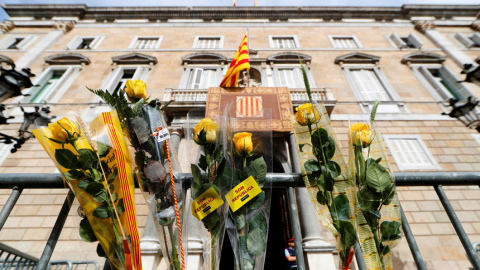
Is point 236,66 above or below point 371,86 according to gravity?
below

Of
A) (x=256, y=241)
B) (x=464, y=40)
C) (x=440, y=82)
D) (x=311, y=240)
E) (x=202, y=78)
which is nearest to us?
(x=256, y=241)

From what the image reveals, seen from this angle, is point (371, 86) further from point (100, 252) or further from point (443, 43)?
point (100, 252)

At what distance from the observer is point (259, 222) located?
1126 mm

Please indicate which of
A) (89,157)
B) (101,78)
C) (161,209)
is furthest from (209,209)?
(101,78)

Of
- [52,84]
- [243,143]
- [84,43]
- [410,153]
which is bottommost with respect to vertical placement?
[243,143]

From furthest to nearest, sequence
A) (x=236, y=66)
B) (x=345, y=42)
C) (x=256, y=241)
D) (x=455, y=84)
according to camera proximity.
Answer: (x=345, y=42)
(x=455, y=84)
(x=236, y=66)
(x=256, y=241)

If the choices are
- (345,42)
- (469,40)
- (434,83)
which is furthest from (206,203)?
(469,40)

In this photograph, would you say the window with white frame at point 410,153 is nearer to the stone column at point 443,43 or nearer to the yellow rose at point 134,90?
the stone column at point 443,43

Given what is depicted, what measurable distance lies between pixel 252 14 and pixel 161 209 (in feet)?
52.9

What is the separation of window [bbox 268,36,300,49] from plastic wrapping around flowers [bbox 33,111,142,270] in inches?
493

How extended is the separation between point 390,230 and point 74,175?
159 cm

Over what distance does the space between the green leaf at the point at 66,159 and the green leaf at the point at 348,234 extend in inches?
52.9

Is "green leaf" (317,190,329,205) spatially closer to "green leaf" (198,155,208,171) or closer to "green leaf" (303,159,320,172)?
"green leaf" (303,159,320,172)

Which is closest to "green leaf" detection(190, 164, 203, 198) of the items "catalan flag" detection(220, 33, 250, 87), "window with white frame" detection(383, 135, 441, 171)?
"catalan flag" detection(220, 33, 250, 87)
